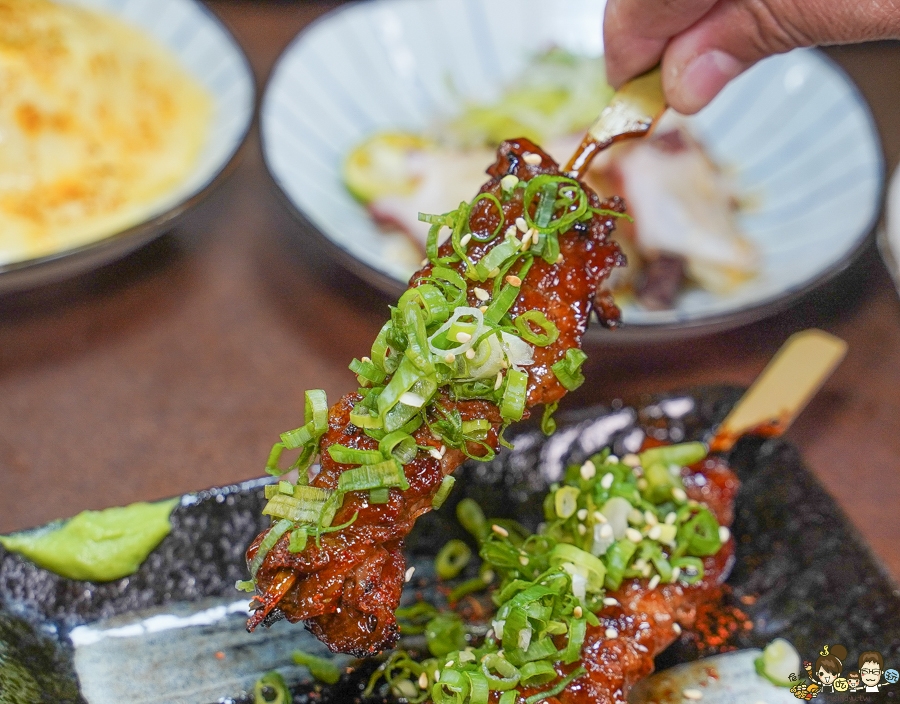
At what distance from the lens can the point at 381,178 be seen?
12.3 ft

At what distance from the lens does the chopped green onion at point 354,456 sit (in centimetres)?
177

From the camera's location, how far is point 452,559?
2.55 m

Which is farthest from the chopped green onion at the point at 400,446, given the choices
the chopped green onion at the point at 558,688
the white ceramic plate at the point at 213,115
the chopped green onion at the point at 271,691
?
the white ceramic plate at the point at 213,115

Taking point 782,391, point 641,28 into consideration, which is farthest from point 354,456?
point 782,391

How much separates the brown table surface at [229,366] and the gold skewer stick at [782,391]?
37cm

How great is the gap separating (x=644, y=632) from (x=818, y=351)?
121 cm

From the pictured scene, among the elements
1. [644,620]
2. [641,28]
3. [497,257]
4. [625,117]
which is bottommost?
[644,620]

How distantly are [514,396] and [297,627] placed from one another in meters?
1.06

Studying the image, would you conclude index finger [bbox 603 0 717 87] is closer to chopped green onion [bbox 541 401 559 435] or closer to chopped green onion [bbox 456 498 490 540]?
chopped green onion [bbox 541 401 559 435]

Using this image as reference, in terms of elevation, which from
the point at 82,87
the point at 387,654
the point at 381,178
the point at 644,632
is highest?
the point at 82,87

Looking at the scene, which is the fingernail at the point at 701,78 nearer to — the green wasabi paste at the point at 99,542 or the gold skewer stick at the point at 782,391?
the gold skewer stick at the point at 782,391

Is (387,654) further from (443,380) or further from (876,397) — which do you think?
(876,397)

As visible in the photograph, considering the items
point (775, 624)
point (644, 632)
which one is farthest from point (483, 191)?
point (775, 624)

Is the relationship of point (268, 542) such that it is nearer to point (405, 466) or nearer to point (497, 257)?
point (405, 466)
